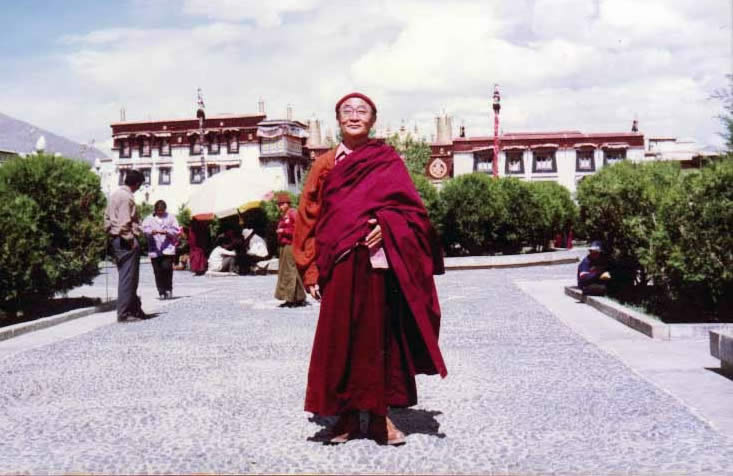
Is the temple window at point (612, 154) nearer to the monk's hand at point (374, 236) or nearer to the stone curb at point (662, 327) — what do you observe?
the stone curb at point (662, 327)

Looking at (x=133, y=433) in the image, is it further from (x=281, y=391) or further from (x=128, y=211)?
(x=128, y=211)

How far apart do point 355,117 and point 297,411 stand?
207cm

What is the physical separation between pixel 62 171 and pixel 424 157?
6035 cm

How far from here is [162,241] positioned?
1490 cm

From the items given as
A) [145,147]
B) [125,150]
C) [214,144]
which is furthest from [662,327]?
[125,150]

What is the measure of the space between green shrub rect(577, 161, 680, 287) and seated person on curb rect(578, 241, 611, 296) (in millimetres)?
183

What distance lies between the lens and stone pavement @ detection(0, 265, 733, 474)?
460cm

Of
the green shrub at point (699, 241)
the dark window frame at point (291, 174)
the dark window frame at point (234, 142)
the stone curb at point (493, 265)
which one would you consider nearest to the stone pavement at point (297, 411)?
the green shrub at point (699, 241)

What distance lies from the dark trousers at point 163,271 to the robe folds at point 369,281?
10495mm

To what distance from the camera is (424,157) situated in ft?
239

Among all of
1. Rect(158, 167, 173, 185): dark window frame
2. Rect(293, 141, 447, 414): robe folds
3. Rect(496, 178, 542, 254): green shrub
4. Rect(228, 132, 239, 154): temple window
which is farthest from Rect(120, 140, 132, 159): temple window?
Rect(293, 141, 447, 414): robe folds

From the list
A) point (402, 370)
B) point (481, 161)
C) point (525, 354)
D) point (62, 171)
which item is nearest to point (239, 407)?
point (402, 370)

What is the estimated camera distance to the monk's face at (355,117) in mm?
5172

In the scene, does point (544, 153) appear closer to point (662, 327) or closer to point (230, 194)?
point (230, 194)
